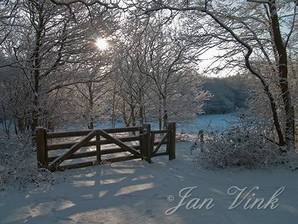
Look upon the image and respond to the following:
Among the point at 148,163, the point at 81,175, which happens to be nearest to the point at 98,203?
the point at 81,175

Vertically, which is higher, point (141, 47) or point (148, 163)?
point (141, 47)

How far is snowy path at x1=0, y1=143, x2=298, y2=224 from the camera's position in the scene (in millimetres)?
5883

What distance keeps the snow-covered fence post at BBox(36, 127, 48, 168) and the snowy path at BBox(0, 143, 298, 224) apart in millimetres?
711

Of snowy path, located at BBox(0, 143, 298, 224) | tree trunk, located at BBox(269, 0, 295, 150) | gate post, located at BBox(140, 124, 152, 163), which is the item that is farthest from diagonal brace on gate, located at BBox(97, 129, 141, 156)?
tree trunk, located at BBox(269, 0, 295, 150)

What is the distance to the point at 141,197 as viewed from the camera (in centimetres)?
Result: 718

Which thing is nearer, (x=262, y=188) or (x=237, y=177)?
(x=262, y=188)

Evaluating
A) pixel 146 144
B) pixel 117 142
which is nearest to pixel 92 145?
pixel 117 142

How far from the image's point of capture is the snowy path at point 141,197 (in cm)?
588

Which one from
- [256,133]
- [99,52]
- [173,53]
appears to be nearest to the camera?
[256,133]

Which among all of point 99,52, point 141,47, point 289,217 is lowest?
point 289,217

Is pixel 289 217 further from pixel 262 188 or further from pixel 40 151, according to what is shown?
pixel 40 151

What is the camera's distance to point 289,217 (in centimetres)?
586

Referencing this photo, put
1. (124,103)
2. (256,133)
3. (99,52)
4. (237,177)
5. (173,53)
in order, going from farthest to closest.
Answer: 1. (124,103)
2. (173,53)
3. (99,52)
4. (256,133)
5. (237,177)

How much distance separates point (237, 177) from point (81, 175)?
377 cm
